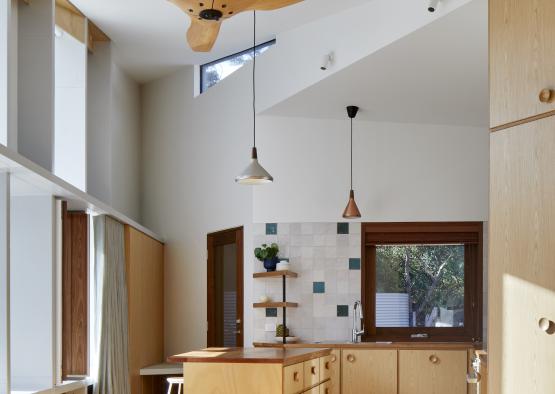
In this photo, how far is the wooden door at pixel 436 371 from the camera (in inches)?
292

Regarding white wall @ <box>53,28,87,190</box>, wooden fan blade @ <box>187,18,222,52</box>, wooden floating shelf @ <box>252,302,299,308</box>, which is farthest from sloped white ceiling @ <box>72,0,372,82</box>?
wooden fan blade @ <box>187,18,222,52</box>

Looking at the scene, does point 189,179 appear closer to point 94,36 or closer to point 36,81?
point 94,36

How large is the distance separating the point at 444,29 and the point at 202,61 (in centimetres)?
384

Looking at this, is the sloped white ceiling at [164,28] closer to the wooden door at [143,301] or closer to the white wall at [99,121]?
the white wall at [99,121]

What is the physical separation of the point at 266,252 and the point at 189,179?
5.09 ft

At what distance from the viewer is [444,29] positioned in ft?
18.6

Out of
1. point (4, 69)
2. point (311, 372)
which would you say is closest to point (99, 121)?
point (4, 69)

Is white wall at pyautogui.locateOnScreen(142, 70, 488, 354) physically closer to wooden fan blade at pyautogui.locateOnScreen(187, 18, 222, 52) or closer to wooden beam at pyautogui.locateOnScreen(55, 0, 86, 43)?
wooden beam at pyautogui.locateOnScreen(55, 0, 86, 43)

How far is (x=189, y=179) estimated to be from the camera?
899 cm

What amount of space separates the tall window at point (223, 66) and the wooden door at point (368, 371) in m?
3.03

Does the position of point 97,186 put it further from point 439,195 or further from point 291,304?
point 439,195

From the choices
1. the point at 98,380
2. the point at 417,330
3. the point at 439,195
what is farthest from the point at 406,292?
the point at 98,380

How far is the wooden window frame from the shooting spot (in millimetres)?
7992

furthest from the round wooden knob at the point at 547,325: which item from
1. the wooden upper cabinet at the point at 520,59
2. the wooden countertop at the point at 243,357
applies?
the wooden countertop at the point at 243,357
